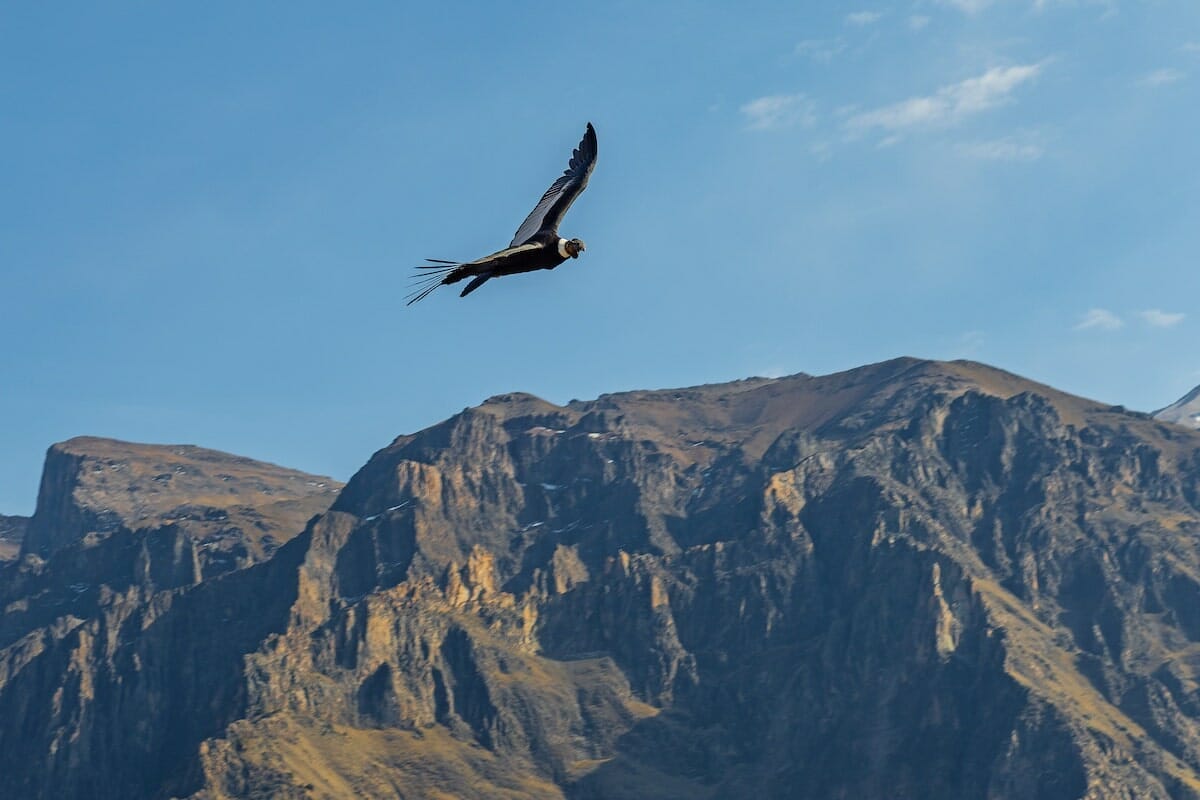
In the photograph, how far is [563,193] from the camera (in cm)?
9012

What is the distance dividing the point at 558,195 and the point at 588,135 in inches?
126

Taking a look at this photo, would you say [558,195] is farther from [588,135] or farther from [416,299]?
[416,299]

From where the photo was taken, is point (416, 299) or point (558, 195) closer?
point (416, 299)

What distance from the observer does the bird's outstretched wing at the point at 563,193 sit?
86438 millimetres

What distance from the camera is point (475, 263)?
267ft

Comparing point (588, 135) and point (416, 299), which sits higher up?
point (588, 135)

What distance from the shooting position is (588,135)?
9125 cm

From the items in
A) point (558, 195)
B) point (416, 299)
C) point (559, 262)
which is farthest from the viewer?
point (558, 195)

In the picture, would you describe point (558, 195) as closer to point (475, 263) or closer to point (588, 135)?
point (588, 135)

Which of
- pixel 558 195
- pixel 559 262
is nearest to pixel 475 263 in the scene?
pixel 559 262

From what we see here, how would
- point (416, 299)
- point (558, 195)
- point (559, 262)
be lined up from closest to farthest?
point (416, 299), point (559, 262), point (558, 195)

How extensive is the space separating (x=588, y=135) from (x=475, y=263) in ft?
40.5

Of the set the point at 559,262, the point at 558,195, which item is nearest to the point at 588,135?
the point at 558,195

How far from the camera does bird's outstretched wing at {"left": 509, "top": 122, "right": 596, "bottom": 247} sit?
3403 inches
